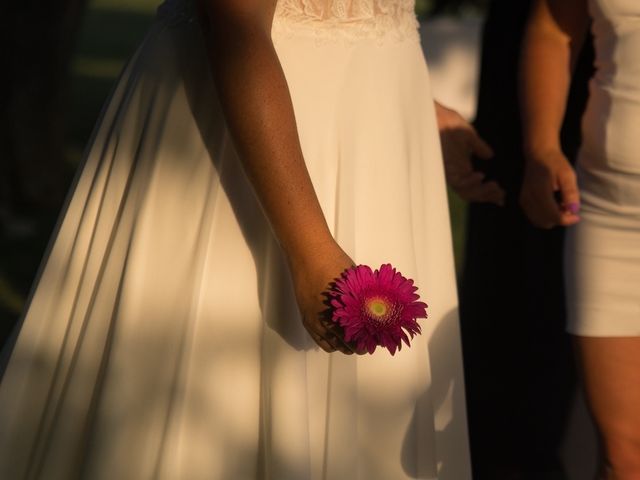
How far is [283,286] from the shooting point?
285cm

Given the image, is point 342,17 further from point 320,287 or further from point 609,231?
point 609,231

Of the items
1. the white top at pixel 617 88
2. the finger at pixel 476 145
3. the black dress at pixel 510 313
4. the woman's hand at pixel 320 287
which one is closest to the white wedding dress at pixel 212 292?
the woman's hand at pixel 320 287

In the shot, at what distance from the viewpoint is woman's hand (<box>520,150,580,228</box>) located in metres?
3.43

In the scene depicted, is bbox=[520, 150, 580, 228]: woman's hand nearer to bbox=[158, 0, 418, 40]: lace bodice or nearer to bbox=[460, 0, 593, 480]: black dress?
bbox=[158, 0, 418, 40]: lace bodice

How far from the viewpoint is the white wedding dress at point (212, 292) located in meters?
2.85

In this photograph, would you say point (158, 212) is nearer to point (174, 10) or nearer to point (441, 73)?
point (174, 10)

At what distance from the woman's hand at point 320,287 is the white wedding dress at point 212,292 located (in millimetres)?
231

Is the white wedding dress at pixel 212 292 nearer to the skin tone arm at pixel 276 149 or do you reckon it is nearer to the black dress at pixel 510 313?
the skin tone arm at pixel 276 149

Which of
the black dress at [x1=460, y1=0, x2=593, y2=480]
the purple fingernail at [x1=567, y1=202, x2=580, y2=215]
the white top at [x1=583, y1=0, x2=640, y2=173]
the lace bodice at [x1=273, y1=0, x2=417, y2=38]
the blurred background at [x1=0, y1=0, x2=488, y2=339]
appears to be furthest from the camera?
the blurred background at [x1=0, y1=0, x2=488, y2=339]

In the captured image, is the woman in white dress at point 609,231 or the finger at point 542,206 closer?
the woman in white dress at point 609,231

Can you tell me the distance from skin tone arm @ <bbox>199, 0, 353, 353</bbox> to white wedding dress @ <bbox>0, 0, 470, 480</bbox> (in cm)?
25

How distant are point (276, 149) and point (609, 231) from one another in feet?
3.47

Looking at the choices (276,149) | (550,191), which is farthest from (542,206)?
(276,149)

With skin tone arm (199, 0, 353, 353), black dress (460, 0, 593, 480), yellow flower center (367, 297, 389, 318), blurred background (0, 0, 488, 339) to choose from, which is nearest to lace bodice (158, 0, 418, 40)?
skin tone arm (199, 0, 353, 353)
